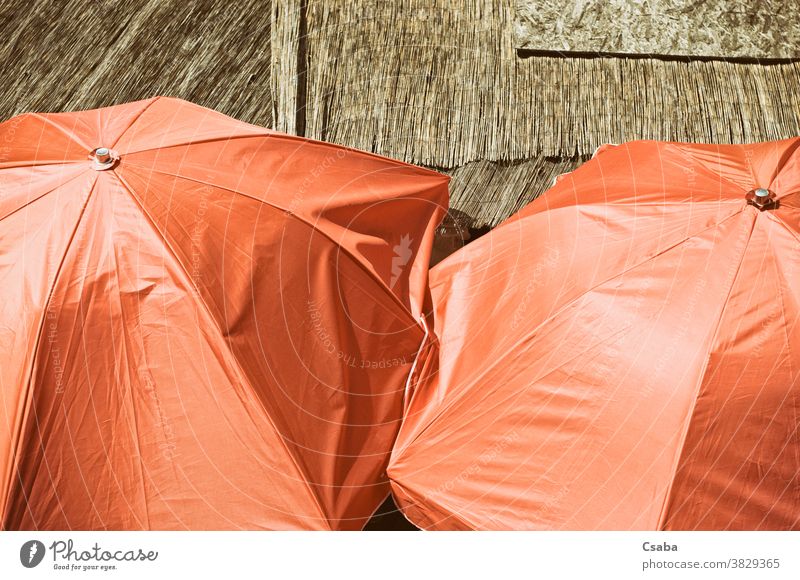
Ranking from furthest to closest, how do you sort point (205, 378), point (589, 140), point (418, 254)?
point (589, 140) < point (418, 254) < point (205, 378)

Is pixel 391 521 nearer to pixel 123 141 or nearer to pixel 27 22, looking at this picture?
pixel 123 141

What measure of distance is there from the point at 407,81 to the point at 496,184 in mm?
671

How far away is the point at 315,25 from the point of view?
399 centimetres

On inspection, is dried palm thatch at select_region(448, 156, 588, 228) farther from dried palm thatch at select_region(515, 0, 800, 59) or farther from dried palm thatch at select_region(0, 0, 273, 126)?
dried palm thatch at select_region(0, 0, 273, 126)

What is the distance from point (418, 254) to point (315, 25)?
1.50m

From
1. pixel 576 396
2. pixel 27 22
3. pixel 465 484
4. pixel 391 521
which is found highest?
pixel 27 22

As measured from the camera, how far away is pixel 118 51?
157 inches

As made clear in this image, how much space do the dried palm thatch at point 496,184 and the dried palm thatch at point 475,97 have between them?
0.05m

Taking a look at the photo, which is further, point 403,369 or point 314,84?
point 314,84

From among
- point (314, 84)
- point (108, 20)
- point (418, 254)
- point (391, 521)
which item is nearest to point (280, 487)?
point (391, 521)

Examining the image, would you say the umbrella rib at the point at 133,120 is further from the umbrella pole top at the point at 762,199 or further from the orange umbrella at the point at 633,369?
the umbrella pole top at the point at 762,199

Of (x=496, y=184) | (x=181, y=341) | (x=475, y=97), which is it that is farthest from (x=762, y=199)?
(x=181, y=341)

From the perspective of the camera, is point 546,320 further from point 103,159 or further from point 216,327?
point 103,159

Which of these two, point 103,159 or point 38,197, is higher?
point 103,159
